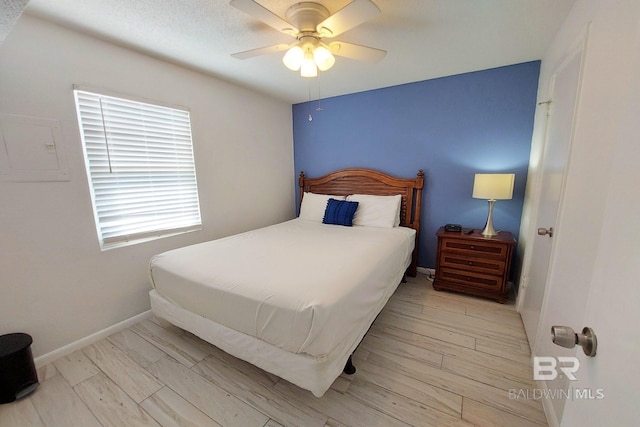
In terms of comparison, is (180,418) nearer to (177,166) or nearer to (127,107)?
(177,166)

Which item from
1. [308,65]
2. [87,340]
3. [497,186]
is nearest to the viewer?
[308,65]

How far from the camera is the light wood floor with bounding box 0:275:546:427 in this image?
4.42 feet

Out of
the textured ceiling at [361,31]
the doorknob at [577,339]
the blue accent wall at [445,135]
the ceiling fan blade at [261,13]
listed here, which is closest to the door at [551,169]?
the textured ceiling at [361,31]

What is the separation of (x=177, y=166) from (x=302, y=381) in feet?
7.50

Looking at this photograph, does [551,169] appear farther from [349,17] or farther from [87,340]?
[87,340]

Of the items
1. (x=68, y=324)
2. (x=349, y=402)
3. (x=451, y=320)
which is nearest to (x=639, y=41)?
(x=349, y=402)

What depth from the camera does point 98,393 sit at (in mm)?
1516

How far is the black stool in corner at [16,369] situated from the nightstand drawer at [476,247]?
3.38 meters

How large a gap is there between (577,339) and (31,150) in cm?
286

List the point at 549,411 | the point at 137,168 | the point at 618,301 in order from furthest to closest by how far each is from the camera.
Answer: the point at 137,168 → the point at 549,411 → the point at 618,301

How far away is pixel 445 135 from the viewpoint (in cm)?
286

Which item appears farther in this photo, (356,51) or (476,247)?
(476,247)
